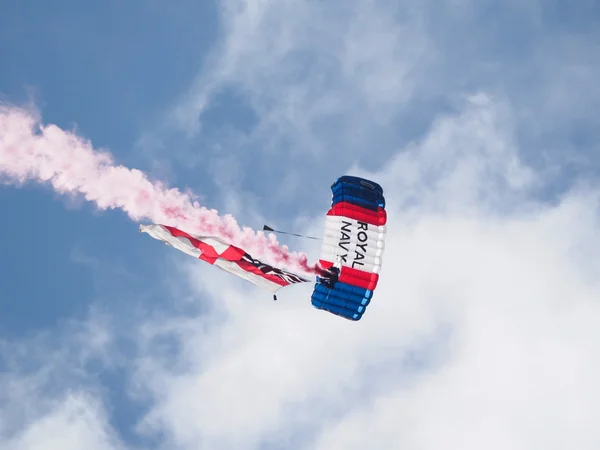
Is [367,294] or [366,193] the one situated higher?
[366,193]

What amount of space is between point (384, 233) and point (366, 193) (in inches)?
81.5

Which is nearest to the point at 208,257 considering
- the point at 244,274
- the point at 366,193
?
the point at 244,274

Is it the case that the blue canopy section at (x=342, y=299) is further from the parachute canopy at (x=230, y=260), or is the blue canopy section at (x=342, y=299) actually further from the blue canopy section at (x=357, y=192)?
the blue canopy section at (x=357, y=192)

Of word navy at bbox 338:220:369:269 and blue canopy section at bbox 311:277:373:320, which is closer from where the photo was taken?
blue canopy section at bbox 311:277:373:320

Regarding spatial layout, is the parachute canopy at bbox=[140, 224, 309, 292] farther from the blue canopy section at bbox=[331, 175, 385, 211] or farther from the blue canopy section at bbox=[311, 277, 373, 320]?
the blue canopy section at bbox=[331, 175, 385, 211]

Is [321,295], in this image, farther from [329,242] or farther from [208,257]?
[208,257]

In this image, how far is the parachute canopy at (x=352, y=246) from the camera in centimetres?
3597

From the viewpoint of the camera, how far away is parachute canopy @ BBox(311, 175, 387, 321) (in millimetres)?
35969

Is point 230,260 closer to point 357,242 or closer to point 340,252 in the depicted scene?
point 340,252

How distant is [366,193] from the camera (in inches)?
1471

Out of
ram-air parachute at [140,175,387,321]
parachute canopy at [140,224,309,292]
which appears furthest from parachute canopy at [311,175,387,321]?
parachute canopy at [140,224,309,292]

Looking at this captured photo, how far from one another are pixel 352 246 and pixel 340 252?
0.66m

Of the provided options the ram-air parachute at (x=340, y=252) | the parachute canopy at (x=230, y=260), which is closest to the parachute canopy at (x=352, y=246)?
the ram-air parachute at (x=340, y=252)

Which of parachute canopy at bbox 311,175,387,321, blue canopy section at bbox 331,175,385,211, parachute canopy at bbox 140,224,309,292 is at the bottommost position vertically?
parachute canopy at bbox 140,224,309,292
